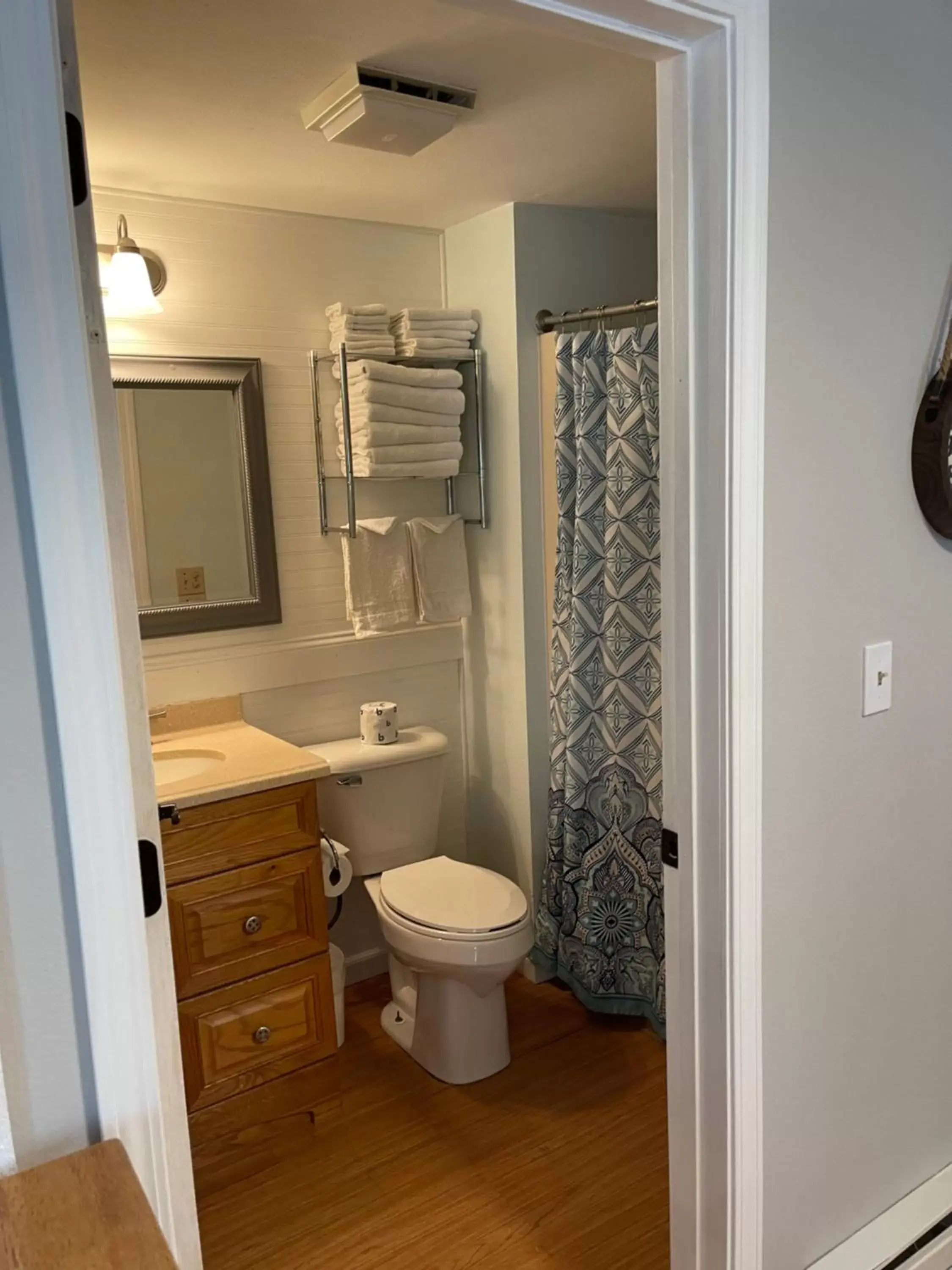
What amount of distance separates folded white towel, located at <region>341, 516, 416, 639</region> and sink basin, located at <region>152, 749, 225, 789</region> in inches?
21.3

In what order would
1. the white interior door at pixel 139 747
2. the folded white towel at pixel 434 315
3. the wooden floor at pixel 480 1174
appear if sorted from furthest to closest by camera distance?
the folded white towel at pixel 434 315, the wooden floor at pixel 480 1174, the white interior door at pixel 139 747

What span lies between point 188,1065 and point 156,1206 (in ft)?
4.04

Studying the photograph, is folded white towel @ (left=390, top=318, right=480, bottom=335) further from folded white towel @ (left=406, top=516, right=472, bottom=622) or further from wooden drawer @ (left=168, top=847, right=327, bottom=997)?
wooden drawer @ (left=168, top=847, right=327, bottom=997)

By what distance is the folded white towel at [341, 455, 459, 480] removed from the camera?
2.59m

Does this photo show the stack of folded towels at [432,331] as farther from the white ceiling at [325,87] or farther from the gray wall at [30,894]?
the gray wall at [30,894]

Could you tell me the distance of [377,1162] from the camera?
7.15 ft

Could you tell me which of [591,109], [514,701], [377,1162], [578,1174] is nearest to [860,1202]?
[578,1174]

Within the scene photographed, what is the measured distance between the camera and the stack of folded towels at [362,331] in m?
2.58

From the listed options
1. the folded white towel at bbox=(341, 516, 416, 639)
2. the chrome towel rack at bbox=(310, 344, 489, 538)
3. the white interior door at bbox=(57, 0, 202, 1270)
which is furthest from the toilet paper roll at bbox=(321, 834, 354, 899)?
the white interior door at bbox=(57, 0, 202, 1270)

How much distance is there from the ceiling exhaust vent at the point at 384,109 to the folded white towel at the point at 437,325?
0.72 meters

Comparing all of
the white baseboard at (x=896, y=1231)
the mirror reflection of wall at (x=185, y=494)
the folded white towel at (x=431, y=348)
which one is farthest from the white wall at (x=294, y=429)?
the white baseboard at (x=896, y=1231)

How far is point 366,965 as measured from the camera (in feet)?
9.68

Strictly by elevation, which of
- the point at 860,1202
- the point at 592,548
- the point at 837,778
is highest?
the point at 592,548

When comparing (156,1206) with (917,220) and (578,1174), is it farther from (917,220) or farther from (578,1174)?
(917,220)
